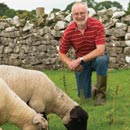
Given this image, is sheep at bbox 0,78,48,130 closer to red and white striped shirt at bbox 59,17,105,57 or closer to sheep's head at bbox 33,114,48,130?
sheep's head at bbox 33,114,48,130

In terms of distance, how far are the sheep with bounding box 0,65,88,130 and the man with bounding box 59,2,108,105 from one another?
52.5 inches

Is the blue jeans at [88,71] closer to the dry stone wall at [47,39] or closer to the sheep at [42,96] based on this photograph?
the sheep at [42,96]

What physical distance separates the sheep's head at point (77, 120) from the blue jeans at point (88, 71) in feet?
6.98

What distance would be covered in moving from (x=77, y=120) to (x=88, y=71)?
2729 mm

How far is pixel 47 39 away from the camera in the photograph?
1977cm

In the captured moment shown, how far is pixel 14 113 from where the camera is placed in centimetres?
717

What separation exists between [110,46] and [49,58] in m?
2.58

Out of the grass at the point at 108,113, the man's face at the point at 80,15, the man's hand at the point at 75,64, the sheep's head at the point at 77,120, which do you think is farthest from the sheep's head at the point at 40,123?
the man's face at the point at 80,15

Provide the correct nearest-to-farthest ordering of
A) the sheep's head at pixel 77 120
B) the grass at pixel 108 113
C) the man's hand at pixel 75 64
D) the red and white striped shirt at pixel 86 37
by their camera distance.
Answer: the sheep's head at pixel 77 120, the grass at pixel 108 113, the man's hand at pixel 75 64, the red and white striped shirt at pixel 86 37

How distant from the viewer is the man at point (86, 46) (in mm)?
9953

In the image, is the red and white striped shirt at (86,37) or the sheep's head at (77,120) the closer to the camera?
the sheep's head at (77,120)

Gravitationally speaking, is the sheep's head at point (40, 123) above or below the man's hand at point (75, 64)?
below

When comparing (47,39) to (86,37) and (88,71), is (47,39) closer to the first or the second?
(88,71)

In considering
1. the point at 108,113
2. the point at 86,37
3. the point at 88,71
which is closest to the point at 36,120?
the point at 108,113
